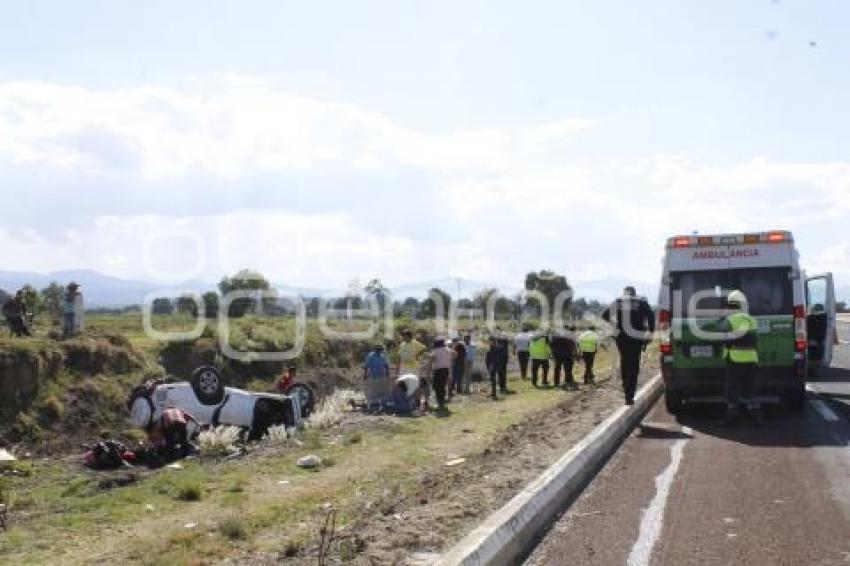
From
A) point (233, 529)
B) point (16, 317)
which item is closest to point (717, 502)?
point (233, 529)

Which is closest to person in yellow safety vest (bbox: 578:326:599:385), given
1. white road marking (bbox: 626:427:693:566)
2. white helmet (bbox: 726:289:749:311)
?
white helmet (bbox: 726:289:749:311)

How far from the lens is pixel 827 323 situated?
2100 centimetres

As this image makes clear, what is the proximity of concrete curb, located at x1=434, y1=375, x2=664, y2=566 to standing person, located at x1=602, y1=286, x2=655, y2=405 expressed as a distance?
2235mm

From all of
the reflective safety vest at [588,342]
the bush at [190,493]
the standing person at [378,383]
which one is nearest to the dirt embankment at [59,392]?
the standing person at [378,383]

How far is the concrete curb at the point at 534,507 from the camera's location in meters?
6.35

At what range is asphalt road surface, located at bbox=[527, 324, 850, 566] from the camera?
271 inches

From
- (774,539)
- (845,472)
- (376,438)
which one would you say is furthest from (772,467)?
(376,438)

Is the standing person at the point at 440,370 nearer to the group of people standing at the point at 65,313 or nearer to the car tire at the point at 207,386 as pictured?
the car tire at the point at 207,386

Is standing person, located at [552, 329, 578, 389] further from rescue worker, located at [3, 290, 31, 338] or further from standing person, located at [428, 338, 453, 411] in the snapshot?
rescue worker, located at [3, 290, 31, 338]

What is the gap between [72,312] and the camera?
26.5m

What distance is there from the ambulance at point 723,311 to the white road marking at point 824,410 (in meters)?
0.42

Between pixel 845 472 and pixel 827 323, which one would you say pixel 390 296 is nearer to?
pixel 827 323

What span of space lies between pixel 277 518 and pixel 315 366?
86.0 feet

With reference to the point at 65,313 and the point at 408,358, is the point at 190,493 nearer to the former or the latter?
the point at 408,358
